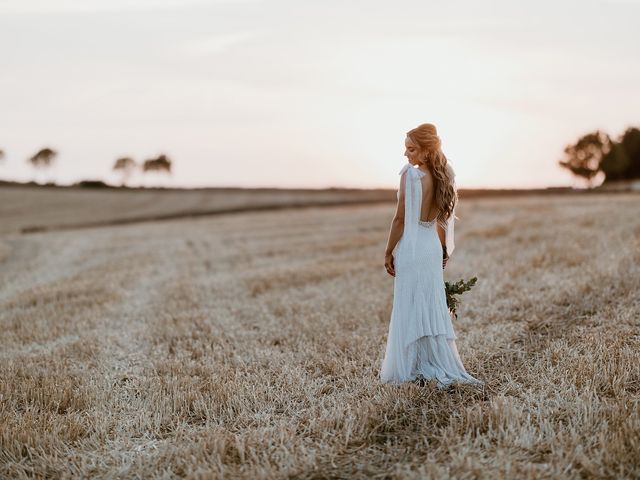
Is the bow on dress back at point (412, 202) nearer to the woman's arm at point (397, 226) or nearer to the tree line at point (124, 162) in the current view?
the woman's arm at point (397, 226)

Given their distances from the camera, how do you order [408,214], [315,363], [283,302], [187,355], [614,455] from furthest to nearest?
[283,302] < [187,355] < [315,363] < [408,214] < [614,455]

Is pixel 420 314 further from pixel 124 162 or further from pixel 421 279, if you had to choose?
pixel 124 162

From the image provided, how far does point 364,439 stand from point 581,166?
3618 inches

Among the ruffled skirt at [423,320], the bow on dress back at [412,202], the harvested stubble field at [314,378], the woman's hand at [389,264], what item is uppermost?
the bow on dress back at [412,202]

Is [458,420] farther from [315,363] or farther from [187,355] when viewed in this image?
[187,355]

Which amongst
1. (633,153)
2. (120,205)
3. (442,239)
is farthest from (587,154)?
(442,239)

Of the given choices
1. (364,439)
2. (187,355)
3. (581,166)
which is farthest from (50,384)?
(581,166)

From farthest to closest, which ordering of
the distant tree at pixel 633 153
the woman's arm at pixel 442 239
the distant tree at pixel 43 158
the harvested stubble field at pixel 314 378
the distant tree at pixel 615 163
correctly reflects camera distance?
the distant tree at pixel 43 158, the distant tree at pixel 633 153, the distant tree at pixel 615 163, the woman's arm at pixel 442 239, the harvested stubble field at pixel 314 378

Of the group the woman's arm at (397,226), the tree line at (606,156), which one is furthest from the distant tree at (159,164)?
the woman's arm at (397,226)

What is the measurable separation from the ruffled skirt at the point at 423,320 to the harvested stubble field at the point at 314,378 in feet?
1.04

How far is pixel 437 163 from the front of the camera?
624cm

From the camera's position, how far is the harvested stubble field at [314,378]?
4.99 m

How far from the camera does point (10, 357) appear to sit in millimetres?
8359

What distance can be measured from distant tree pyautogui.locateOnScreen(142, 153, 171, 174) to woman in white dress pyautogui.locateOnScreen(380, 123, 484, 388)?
117 meters
